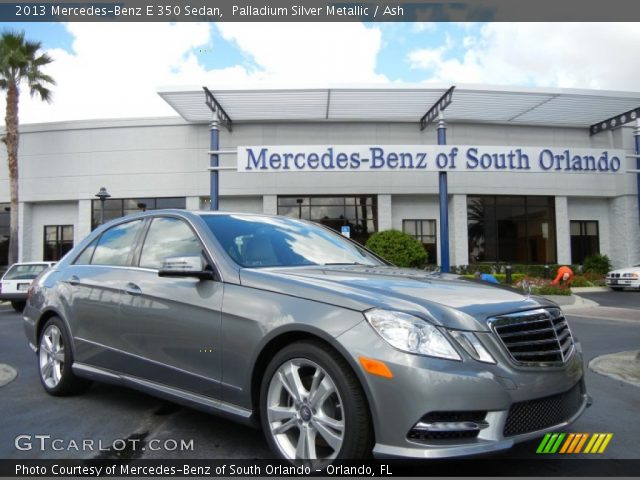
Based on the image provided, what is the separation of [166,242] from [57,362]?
1.77m

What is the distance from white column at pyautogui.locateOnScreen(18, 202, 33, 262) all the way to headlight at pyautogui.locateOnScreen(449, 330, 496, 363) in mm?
26927

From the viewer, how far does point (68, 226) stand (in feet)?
82.6

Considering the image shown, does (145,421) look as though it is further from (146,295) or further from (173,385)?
(146,295)

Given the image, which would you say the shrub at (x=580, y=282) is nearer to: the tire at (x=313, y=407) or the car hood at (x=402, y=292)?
the car hood at (x=402, y=292)

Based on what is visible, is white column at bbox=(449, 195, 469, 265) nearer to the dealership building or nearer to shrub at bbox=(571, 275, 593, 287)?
the dealership building

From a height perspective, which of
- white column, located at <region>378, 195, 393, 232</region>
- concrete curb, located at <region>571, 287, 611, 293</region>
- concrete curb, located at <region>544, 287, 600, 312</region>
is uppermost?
white column, located at <region>378, 195, 393, 232</region>

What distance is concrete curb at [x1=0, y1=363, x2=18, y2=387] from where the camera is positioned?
5301 millimetres

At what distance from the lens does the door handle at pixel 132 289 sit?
376 centimetres

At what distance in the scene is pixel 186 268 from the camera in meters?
3.22

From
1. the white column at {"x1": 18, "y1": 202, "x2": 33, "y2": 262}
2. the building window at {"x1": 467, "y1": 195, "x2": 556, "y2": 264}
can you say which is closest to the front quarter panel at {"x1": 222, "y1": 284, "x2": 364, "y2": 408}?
the building window at {"x1": 467, "y1": 195, "x2": 556, "y2": 264}

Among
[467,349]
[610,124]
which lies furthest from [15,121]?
[610,124]

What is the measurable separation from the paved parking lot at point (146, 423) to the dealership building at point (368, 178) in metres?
17.8

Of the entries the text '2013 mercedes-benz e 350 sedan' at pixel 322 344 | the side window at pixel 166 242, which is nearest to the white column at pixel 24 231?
the text '2013 mercedes-benz e 350 sedan' at pixel 322 344

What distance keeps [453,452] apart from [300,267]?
5.14ft
